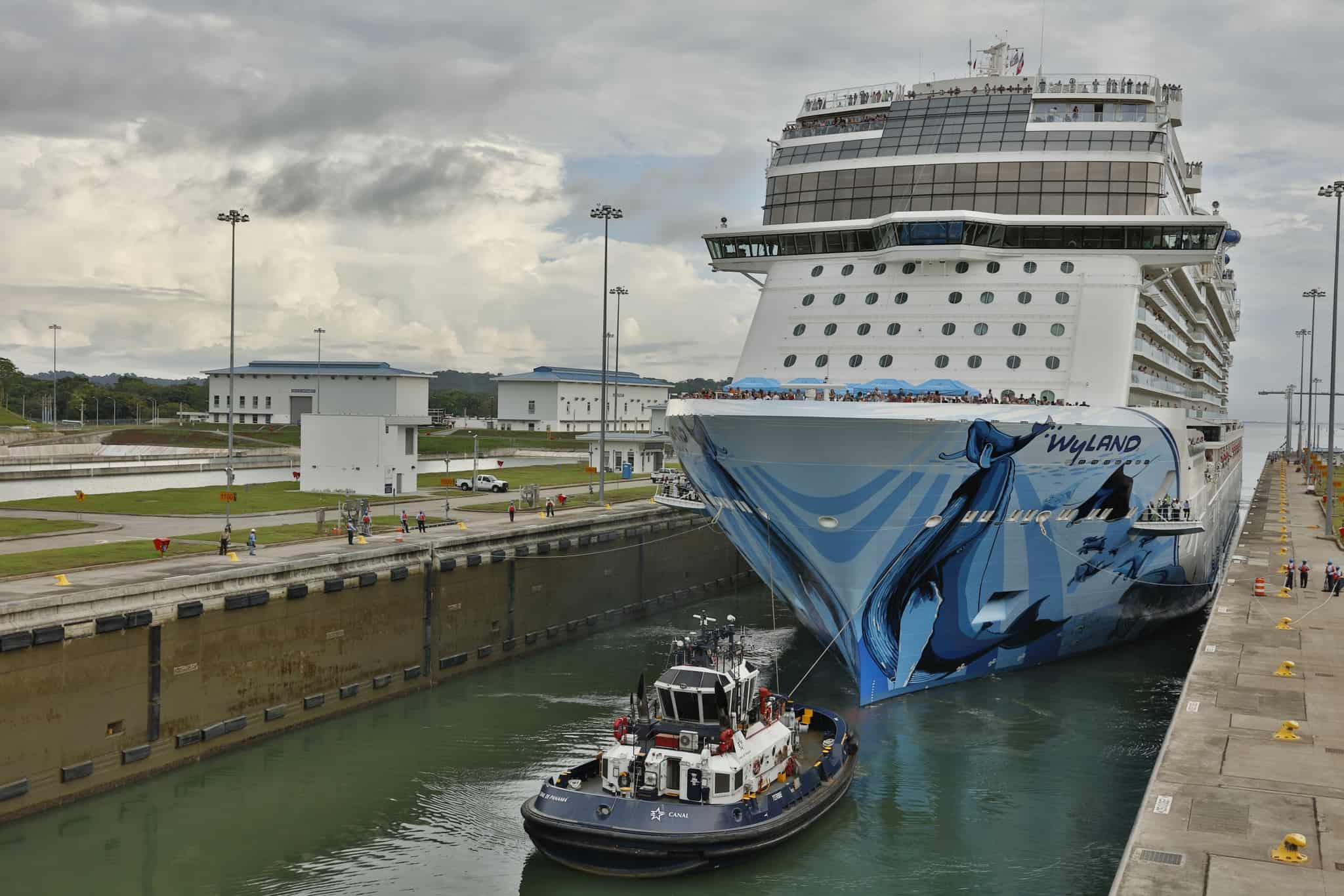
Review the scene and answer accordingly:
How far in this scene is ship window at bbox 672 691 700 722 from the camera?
71.8 feet

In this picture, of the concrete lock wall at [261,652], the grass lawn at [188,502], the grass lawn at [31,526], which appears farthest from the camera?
the grass lawn at [188,502]

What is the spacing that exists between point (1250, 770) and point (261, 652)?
813 inches

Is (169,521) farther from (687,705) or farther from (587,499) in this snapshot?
(687,705)

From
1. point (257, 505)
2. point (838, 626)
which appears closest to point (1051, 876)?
point (838, 626)

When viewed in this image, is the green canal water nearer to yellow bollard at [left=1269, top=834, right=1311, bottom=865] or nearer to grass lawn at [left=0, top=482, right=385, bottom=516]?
yellow bollard at [left=1269, top=834, right=1311, bottom=865]

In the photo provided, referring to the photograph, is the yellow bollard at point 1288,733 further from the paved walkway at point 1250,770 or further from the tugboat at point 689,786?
the tugboat at point 689,786

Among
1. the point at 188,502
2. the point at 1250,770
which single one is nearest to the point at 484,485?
the point at 188,502

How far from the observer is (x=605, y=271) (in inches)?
2089

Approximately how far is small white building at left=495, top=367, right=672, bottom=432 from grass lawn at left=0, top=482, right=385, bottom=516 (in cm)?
5804

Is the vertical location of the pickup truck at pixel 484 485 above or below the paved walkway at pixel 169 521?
above

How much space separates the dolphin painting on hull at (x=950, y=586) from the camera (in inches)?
1055

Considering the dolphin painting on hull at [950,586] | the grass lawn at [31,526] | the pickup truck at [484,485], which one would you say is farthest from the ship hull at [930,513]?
the pickup truck at [484,485]

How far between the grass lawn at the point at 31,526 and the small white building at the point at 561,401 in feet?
231

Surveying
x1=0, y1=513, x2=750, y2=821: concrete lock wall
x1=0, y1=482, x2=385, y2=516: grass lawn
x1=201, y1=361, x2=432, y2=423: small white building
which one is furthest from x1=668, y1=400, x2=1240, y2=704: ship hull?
x1=201, y1=361, x2=432, y2=423: small white building
